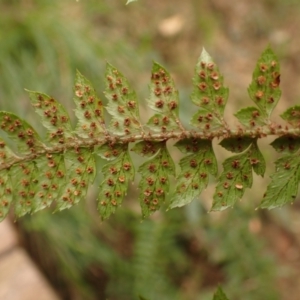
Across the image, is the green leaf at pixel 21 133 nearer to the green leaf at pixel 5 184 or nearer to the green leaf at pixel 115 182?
the green leaf at pixel 5 184

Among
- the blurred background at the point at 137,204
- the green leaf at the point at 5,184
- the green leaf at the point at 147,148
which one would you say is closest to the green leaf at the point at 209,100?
the green leaf at the point at 147,148

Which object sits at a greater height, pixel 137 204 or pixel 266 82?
pixel 266 82

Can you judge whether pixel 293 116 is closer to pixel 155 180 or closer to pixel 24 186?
pixel 155 180

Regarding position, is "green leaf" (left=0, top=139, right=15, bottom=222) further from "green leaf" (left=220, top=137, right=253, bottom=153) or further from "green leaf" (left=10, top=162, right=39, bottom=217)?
"green leaf" (left=220, top=137, right=253, bottom=153)

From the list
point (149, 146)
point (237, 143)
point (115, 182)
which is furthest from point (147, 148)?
point (237, 143)

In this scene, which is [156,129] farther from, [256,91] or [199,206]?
[199,206]

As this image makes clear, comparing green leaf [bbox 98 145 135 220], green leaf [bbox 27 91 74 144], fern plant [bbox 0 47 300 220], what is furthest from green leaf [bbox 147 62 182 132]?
green leaf [bbox 27 91 74 144]
